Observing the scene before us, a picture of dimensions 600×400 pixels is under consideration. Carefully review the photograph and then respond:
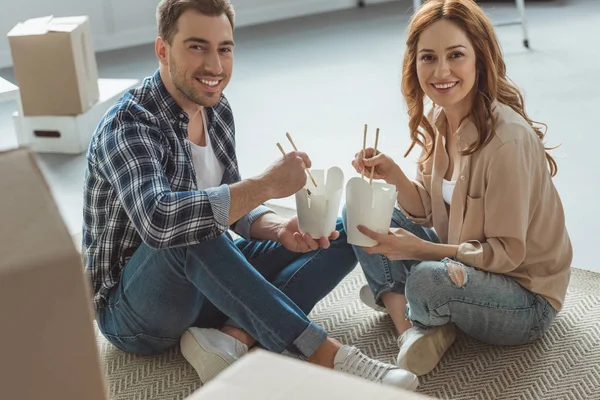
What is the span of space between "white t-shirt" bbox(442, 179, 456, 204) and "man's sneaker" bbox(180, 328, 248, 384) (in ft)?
1.79

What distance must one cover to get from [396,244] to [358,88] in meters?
2.34

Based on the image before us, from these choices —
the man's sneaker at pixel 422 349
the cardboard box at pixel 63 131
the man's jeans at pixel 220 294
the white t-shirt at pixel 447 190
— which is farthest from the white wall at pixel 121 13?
the man's sneaker at pixel 422 349

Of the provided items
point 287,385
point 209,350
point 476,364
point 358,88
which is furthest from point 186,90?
point 358,88

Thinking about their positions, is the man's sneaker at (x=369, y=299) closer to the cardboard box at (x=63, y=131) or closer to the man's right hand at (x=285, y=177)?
the man's right hand at (x=285, y=177)

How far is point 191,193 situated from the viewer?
173 cm

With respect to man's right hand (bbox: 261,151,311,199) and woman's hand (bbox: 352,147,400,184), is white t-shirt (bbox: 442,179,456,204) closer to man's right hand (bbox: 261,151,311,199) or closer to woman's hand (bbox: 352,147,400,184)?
woman's hand (bbox: 352,147,400,184)

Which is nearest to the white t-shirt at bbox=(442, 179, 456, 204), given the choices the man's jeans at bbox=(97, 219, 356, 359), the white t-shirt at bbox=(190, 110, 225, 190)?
the man's jeans at bbox=(97, 219, 356, 359)

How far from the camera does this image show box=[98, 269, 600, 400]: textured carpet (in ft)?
5.98

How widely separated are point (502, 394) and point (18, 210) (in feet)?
4.64

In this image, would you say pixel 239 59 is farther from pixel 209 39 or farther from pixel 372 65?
pixel 209 39

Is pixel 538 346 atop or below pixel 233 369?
below

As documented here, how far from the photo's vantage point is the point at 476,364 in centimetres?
191

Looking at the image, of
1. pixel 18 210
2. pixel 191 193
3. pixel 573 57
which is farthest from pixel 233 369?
pixel 573 57

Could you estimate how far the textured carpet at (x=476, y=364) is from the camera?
5.98 feet
